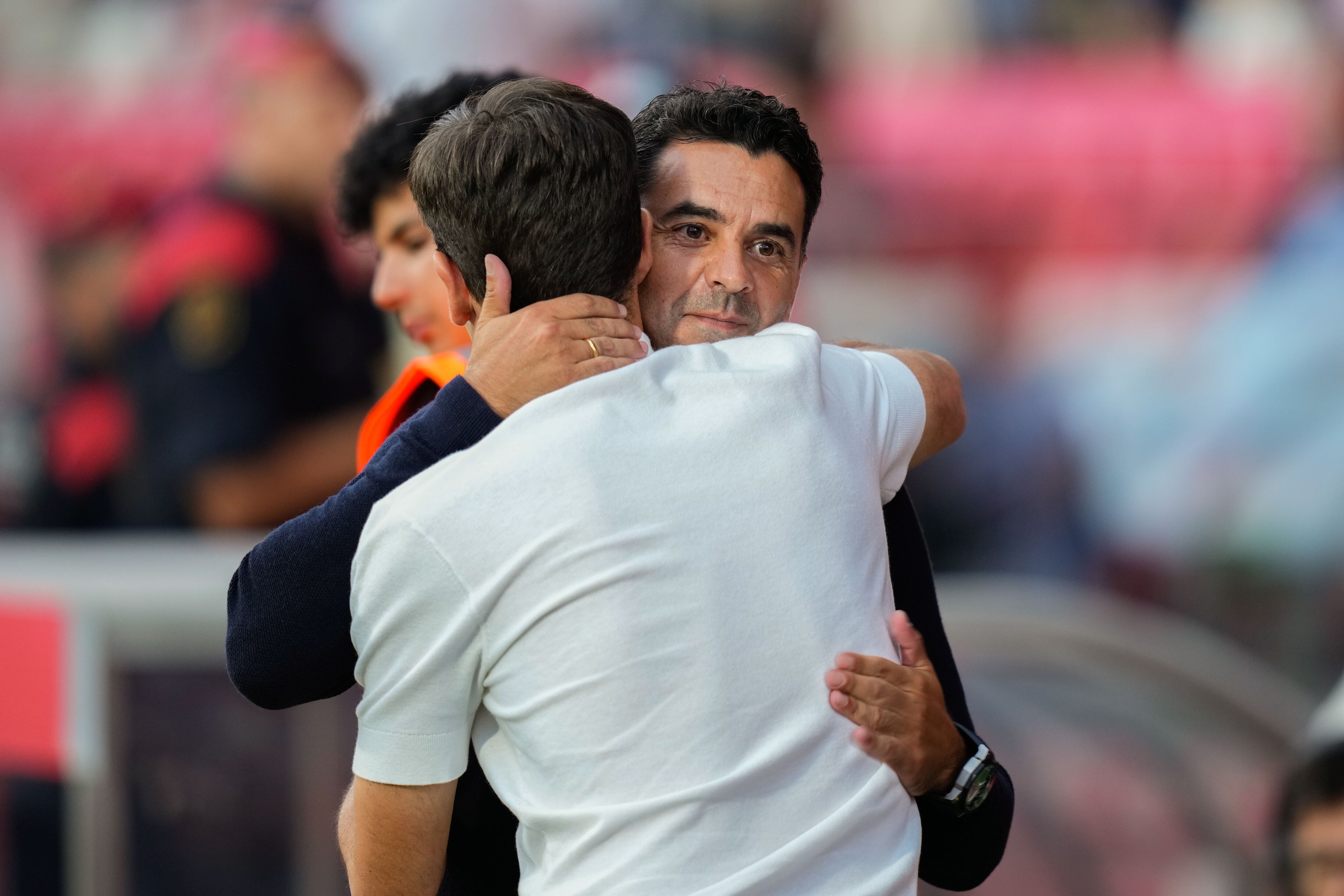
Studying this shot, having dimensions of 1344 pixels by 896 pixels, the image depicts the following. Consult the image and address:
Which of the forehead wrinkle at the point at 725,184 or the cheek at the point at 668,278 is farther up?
the forehead wrinkle at the point at 725,184

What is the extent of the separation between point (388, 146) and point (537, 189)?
976mm

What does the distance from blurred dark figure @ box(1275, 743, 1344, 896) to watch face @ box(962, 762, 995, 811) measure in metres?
2.28

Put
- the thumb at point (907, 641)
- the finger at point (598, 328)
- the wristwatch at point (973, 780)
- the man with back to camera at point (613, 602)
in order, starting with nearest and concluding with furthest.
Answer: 1. the man with back to camera at point (613, 602)
2. the finger at point (598, 328)
3. the thumb at point (907, 641)
4. the wristwatch at point (973, 780)

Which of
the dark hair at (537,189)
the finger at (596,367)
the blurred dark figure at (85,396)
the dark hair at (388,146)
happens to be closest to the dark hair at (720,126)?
the dark hair at (537,189)

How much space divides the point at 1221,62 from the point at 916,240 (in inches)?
53.5

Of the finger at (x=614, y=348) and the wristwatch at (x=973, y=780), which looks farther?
the wristwatch at (x=973, y=780)

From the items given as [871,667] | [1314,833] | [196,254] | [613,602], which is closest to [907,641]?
[871,667]

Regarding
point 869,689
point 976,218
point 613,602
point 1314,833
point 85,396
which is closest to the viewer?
point 613,602

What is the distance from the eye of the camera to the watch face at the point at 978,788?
153 centimetres

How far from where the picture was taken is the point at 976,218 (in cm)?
536

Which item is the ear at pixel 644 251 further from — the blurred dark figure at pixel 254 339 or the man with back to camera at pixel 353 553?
the blurred dark figure at pixel 254 339

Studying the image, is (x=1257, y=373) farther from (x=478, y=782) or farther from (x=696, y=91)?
(x=478, y=782)

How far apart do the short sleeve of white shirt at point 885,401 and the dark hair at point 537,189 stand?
228mm

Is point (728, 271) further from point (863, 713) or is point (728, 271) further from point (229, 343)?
point (229, 343)
